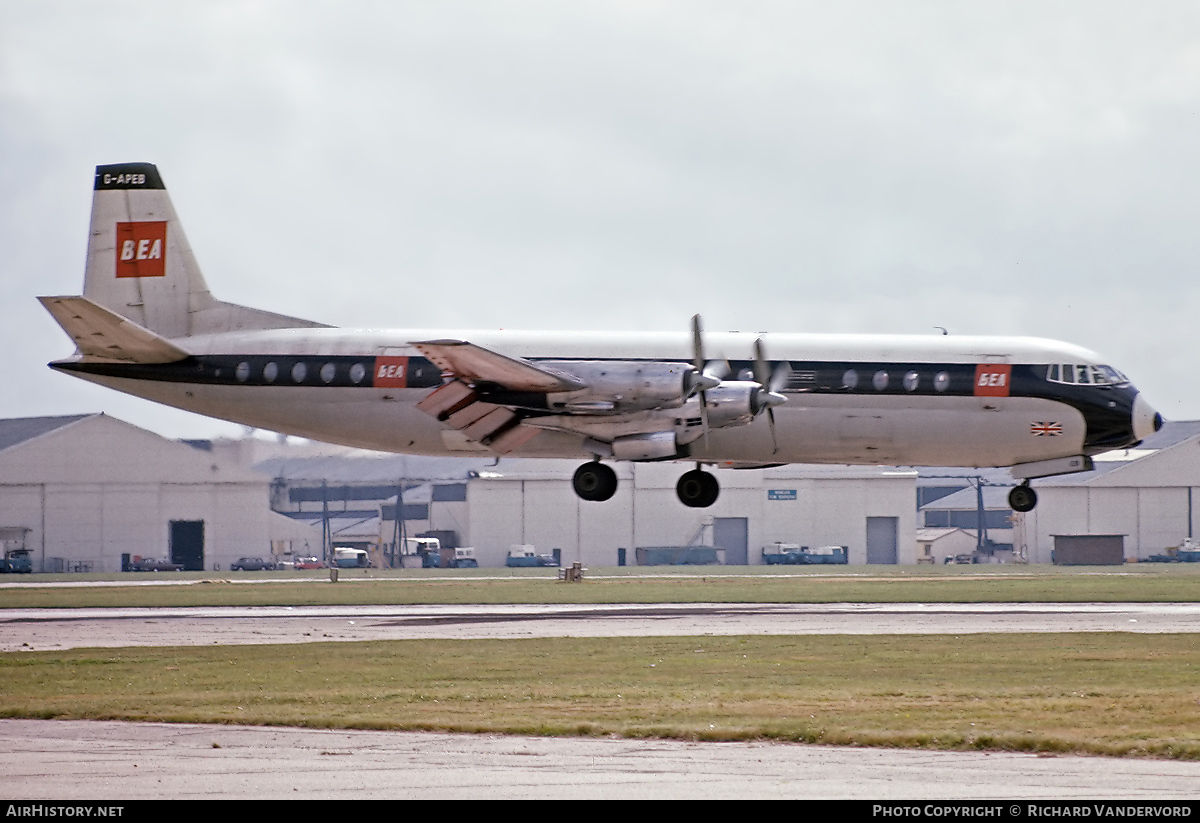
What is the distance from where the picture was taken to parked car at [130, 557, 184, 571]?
348ft

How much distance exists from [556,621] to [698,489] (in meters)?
7.92

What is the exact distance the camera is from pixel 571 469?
118 metres

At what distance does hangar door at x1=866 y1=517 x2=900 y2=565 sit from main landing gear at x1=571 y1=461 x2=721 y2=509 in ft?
248

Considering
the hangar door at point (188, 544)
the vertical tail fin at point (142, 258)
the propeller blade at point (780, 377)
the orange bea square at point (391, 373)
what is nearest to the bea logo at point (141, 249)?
the vertical tail fin at point (142, 258)

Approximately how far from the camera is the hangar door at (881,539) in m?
118

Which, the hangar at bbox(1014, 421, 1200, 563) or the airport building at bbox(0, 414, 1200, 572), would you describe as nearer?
the airport building at bbox(0, 414, 1200, 572)

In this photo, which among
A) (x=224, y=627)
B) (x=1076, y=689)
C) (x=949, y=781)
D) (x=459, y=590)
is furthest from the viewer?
(x=459, y=590)

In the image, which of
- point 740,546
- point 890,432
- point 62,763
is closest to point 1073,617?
point 890,432

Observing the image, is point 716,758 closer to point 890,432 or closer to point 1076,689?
point 1076,689

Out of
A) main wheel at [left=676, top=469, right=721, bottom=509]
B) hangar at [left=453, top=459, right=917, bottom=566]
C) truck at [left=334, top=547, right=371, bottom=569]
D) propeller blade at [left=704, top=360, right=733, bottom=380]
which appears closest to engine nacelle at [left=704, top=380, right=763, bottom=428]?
propeller blade at [left=704, top=360, right=733, bottom=380]

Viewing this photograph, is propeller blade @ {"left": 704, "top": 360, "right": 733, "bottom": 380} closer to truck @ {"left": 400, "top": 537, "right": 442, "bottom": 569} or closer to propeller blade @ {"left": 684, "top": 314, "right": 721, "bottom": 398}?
propeller blade @ {"left": 684, "top": 314, "right": 721, "bottom": 398}

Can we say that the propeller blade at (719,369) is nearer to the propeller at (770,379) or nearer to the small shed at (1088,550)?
the propeller at (770,379)

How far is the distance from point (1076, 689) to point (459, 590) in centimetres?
4291

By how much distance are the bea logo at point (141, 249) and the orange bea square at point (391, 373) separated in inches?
360
